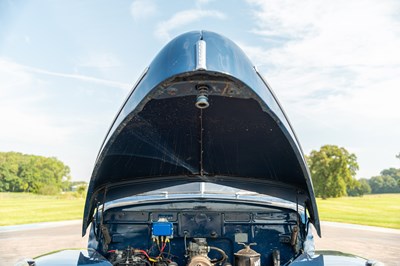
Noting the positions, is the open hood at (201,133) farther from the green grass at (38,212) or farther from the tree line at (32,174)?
the tree line at (32,174)

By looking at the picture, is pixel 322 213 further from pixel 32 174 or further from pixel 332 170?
pixel 32 174

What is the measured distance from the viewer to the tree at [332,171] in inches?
1933

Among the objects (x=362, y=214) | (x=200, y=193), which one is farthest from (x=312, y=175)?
(x=200, y=193)

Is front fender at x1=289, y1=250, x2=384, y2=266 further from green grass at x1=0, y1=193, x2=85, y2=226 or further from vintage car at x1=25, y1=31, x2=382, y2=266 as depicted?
green grass at x1=0, y1=193, x2=85, y2=226

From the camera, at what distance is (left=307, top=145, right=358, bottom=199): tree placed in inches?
1933

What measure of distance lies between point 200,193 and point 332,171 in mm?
50139

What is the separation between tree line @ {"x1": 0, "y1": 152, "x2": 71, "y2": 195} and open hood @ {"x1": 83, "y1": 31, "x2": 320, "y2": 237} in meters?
67.0

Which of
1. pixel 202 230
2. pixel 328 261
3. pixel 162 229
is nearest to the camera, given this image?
pixel 328 261

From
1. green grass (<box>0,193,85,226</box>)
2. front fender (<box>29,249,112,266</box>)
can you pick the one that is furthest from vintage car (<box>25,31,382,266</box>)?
green grass (<box>0,193,85,226</box>)

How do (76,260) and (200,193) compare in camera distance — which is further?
(200,193)

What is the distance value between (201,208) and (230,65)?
1.82 metres

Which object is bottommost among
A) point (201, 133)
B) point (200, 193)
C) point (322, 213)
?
point (322, 213)

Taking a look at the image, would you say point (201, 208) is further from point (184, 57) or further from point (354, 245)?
point (354, 245)

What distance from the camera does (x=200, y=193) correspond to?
3.73 metres
